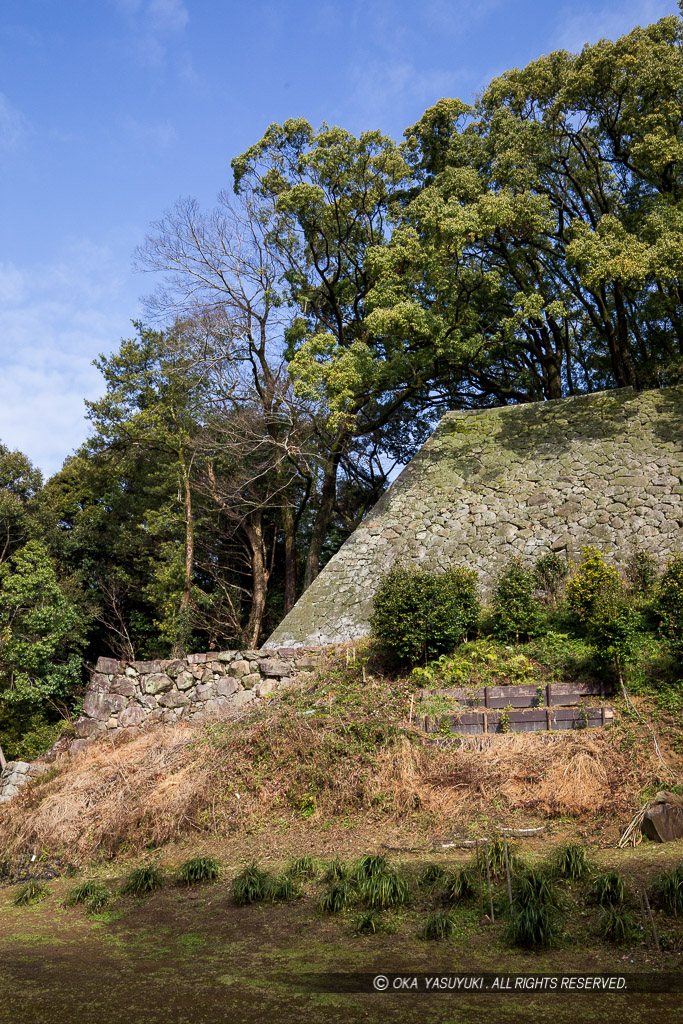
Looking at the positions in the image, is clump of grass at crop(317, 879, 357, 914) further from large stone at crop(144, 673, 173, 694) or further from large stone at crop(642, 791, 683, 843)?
large stone at crop(144, 673, 173, 694)

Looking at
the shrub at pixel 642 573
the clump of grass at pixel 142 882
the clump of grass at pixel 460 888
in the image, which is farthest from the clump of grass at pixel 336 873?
the shrub at pixel 642 573

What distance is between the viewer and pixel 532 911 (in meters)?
5.03

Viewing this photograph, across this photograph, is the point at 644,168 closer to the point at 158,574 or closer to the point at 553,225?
the point at 553,225

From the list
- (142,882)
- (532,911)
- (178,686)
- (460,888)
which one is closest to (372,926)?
(460,888)

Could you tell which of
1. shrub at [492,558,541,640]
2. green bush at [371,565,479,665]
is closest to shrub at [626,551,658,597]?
shrub at [492,558,541,640]

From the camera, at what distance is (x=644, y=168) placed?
15828mm

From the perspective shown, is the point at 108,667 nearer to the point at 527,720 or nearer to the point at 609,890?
the point at 527,720

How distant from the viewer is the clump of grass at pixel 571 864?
581 centimetres

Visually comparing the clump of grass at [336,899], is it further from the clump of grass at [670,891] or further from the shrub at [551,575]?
the shrub at [551,575]

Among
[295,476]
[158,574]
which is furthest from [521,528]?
[158,574]

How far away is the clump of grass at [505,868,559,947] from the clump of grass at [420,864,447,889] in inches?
25.1

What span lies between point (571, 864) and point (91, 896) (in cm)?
459

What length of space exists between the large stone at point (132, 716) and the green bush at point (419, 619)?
3.91 metres

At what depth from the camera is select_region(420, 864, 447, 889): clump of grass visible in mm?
5973
